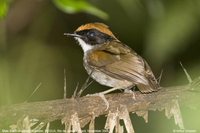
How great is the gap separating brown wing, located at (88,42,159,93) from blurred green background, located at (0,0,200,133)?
1.33 ft

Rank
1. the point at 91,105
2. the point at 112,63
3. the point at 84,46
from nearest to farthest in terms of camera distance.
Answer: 1. the point at 91,105
2. the point at 112,63
3. the point at 84,46

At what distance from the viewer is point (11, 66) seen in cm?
652

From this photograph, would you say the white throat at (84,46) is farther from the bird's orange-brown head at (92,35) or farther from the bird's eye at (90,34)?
the bird's eye at (90,34)

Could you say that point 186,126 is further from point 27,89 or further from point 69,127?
point 27,89

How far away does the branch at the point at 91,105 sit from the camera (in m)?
2.34

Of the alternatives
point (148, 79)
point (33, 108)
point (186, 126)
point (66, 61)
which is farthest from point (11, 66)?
point (186, 126)

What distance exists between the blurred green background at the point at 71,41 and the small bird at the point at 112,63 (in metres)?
0.27

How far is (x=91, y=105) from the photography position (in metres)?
2.65

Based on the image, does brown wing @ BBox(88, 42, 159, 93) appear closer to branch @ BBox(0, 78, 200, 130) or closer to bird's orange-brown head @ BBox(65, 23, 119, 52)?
bird's orange-brown head @ BBox(65, 23, 119, 52)

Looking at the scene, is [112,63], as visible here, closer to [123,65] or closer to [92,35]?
[123,65]

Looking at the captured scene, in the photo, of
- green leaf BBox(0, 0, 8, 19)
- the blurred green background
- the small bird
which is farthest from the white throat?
green leaf BBox(0, 0, 8, 19)

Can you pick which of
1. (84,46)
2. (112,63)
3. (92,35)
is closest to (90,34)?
(92,35)

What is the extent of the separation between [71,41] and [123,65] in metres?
3.81

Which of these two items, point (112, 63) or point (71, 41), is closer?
point (112, 63)
